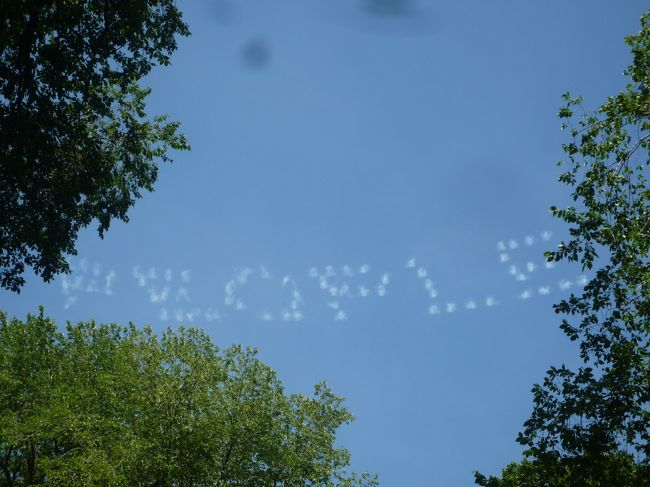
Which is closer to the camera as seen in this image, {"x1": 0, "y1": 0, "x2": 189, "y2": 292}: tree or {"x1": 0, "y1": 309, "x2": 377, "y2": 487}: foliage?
{"x1": 0, "y1": 0, "x2": 189, "y2": 292}: tree

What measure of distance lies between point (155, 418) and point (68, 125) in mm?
14900

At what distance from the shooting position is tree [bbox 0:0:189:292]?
1778 centimetres

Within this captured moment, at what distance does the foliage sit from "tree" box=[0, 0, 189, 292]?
1046 cm

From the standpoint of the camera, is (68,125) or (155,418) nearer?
(68,125)

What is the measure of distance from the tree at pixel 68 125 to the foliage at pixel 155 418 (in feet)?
34.3

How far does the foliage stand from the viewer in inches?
1072

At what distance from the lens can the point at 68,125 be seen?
19.3 metres

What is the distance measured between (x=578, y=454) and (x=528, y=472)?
6.88 feet

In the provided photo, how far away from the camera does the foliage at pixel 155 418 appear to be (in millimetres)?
27234

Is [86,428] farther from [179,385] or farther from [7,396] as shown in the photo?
[7,396]

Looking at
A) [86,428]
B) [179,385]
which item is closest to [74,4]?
[179,385]

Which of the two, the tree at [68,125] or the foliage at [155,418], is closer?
the tree at [68,125]

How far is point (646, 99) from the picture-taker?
60.2ft

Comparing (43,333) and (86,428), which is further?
(43,333)
